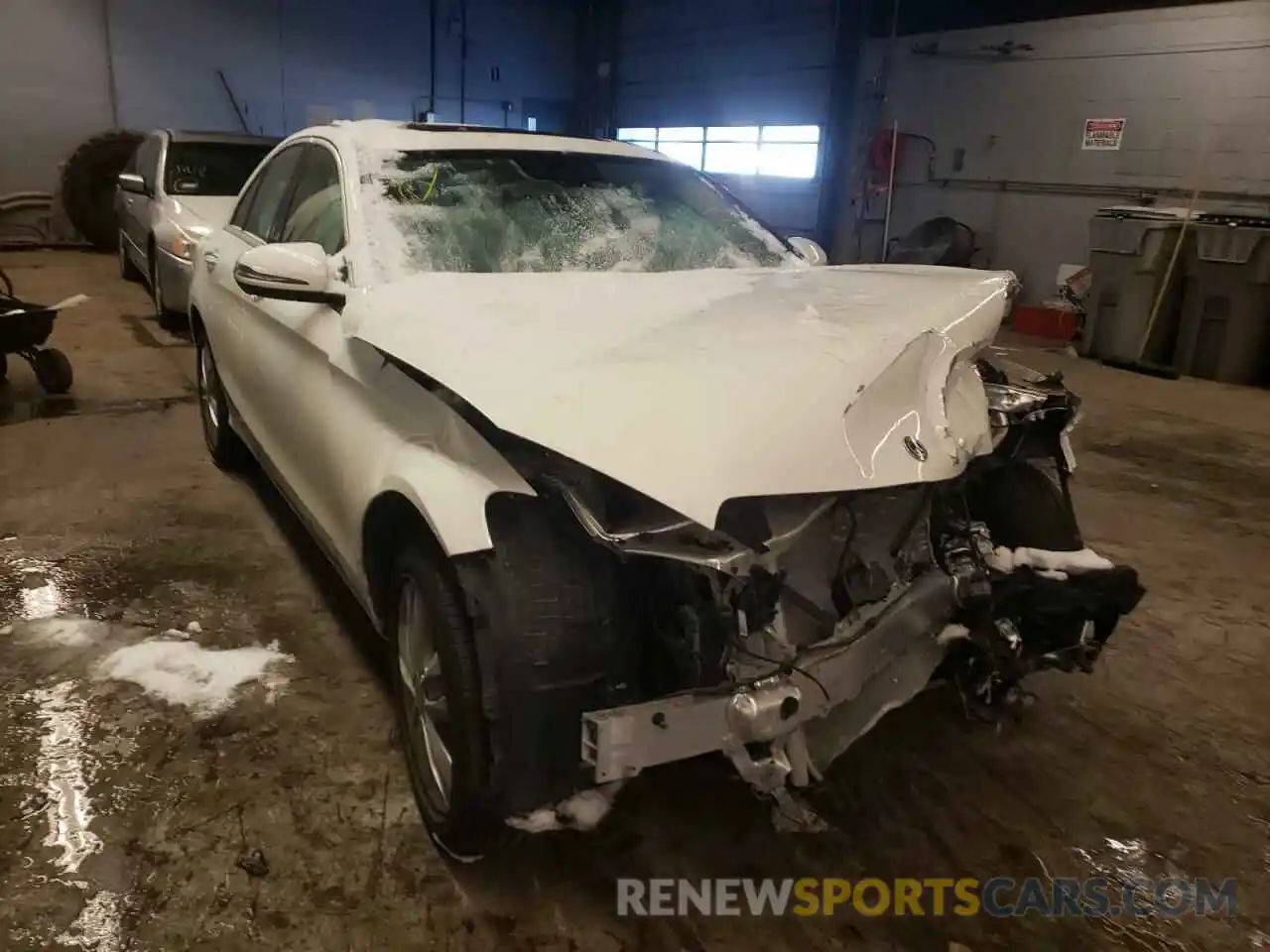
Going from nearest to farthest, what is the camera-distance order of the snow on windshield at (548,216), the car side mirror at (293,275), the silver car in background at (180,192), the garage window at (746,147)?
the car side mirror at (293,275) < the snow on windshield at (548,216) < the silver car in background at (180,192) < the garage window at (746,147)

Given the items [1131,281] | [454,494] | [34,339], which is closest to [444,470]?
[454,494]

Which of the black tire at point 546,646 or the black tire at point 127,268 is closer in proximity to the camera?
the black tire at point 546,646

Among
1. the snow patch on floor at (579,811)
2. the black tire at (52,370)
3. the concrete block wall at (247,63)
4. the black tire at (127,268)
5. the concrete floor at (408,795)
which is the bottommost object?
the concrete floor at (408,795)

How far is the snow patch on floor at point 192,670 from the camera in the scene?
264 centimetres

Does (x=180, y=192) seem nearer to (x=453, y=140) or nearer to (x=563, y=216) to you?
(x=453, y=140)

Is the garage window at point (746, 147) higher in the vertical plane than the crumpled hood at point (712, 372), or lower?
higher

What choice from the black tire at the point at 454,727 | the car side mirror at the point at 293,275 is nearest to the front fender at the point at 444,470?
the black tire at the point at 454,727

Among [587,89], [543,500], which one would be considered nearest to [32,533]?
[543,500]

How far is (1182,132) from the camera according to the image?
8.33 m

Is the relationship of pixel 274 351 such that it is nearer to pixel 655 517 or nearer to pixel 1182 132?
pixel 655 517

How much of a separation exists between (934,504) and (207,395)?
136 inches

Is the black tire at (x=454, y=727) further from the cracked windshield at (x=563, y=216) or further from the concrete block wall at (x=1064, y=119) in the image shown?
the concrete block wall at (x=1064, y=119)

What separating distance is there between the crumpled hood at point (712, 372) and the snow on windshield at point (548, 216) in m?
0.26

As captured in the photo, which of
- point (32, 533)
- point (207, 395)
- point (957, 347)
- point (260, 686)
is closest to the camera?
point (957, 347)
